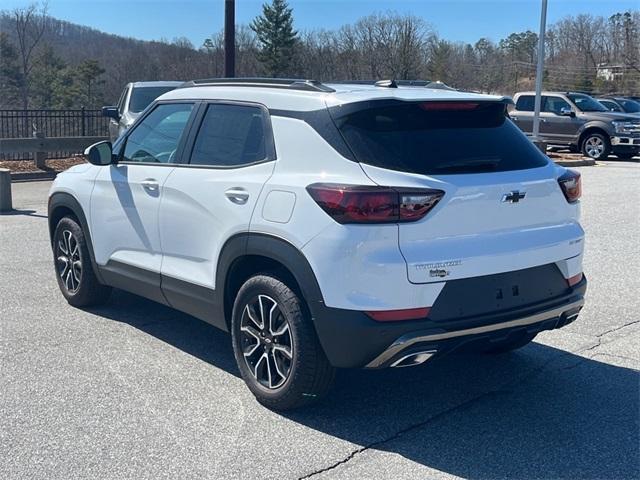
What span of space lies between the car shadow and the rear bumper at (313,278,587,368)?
47cm

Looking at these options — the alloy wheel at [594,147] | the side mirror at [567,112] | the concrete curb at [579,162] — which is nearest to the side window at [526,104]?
the side mirror at [567,112]

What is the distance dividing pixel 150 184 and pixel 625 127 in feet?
67.0

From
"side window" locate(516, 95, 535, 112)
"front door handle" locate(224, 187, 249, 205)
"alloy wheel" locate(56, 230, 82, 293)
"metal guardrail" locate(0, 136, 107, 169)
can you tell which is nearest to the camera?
"front door handle" locate(224, 187, 249, 205)

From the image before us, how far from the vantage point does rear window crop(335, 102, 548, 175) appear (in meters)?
4.02

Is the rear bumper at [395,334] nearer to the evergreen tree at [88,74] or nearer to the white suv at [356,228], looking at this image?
the white suv at [356,228]

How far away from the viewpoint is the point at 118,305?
664 cm

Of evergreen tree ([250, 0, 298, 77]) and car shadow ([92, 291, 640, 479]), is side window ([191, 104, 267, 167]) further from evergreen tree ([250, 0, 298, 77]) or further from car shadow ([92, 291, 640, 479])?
evergreen tree ([250, 0, 298, 77])

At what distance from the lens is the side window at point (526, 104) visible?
23.9 m

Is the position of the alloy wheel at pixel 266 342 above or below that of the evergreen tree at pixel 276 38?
below

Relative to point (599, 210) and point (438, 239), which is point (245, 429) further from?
point (599, 210)

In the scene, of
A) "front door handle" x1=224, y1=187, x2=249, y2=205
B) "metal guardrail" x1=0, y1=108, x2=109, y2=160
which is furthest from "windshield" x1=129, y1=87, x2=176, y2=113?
"front door handle" x1=224, y1=187, x2=249, y2=205

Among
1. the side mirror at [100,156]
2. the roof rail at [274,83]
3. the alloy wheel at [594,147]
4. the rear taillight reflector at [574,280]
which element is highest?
the roof rail at [274,83]

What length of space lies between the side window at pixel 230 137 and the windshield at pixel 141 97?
963 centimetres

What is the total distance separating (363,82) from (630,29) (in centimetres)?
7136
